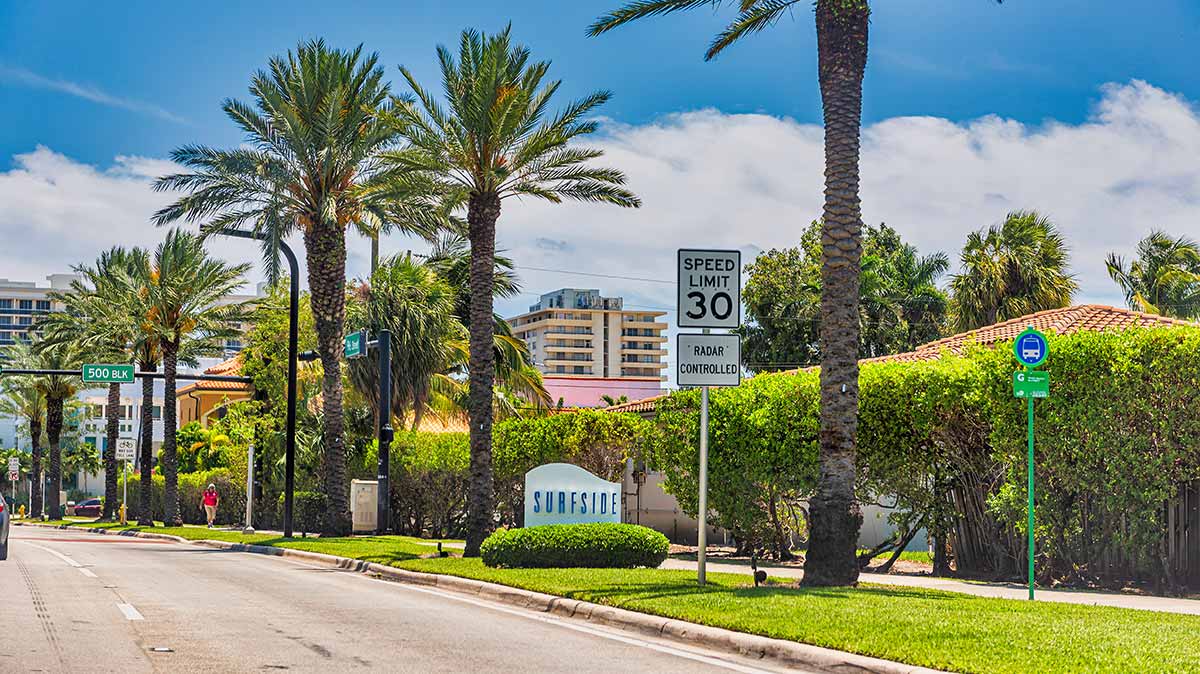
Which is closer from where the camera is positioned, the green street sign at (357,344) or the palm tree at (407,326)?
the green street sign at (357,344)

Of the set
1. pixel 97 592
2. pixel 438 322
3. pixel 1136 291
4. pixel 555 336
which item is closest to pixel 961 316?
pixel 1136 291

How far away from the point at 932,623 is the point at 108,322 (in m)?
48.7

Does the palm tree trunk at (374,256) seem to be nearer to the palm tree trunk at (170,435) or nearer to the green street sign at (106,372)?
the palm tree trunk at (170,435)

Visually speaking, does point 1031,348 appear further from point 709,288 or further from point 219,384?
point 219,384

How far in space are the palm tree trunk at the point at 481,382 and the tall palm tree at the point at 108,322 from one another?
98.7 ft

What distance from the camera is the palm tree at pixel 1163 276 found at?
126 feet

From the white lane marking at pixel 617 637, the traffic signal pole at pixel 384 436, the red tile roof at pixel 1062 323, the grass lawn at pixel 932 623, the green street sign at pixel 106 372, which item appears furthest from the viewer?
the green street sign at pixel 106 372

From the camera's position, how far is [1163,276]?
3866cm

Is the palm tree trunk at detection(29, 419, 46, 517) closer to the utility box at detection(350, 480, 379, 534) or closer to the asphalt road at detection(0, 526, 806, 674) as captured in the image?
the utility box at detection(350, 480, 379, 534)

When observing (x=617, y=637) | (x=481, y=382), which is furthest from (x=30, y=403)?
(x=617, y=637)

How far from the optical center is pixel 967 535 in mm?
21297

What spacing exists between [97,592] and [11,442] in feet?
494

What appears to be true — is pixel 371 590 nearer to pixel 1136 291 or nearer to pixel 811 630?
pixel 811 630

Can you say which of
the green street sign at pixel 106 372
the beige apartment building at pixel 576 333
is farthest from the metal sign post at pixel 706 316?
the beige apartment building at pixel 576 333
